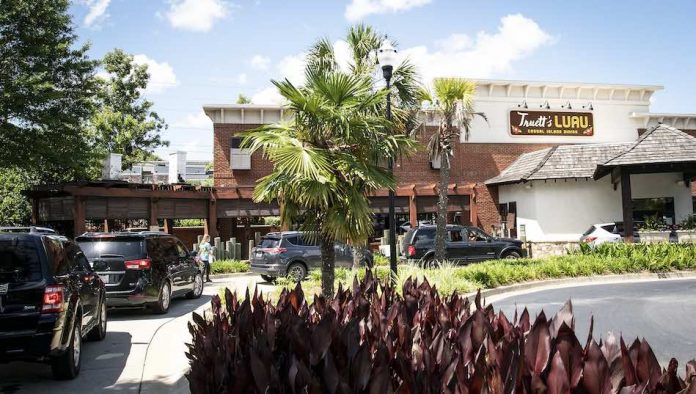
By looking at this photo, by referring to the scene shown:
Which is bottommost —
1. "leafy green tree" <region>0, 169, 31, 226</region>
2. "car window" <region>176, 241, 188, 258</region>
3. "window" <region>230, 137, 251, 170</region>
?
"car window" <region>176, 241, 188, 258</region>

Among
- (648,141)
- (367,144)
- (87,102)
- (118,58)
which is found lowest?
(367,144)

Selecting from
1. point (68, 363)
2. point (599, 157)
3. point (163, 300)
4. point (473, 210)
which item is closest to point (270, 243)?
point (163, 300)

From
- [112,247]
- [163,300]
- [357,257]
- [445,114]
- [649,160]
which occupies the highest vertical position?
[445,114]

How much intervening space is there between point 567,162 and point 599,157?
140 cm

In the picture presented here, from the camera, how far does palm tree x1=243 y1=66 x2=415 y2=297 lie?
8273mm

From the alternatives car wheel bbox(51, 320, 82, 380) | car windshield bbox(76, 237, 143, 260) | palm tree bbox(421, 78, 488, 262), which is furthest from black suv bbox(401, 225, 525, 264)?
car wheel bbox(51, 320, 82, 380)

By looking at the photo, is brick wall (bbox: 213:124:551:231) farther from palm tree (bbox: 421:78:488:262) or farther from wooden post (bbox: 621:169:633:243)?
palm tree (bbox: 421:78:488:262)

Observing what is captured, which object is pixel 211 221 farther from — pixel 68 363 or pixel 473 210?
pixel 68 363

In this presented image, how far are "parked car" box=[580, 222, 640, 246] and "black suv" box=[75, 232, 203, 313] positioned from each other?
53.4 feet

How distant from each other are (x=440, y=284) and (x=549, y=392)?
10.0 m

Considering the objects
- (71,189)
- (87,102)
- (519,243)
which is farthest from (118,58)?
(519,243)

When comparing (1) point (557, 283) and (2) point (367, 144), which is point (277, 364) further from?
(1) point (557, 283)

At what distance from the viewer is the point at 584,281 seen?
1603 centimetres

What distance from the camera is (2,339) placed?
5.62 m
